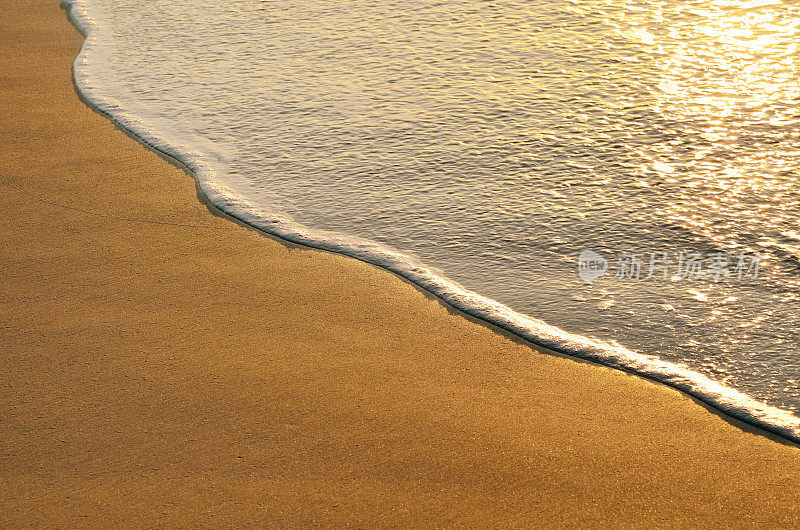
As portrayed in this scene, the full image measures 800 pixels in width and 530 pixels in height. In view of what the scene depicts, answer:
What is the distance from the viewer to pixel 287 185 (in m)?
4.36

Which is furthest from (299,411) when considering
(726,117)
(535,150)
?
(726,117)

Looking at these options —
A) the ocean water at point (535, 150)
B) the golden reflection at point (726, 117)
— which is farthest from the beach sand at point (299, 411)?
the golden reflection at point (726, 117)

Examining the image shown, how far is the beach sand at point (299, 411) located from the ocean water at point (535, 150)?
248mm

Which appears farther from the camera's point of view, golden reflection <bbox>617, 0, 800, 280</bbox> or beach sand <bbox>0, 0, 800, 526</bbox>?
golden reflection <bbox>617, 0, 800, 280</bbox>

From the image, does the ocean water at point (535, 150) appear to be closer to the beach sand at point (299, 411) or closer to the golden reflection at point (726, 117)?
the golden reflection at point (726, 117)

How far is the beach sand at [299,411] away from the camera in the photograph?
2.37 metres

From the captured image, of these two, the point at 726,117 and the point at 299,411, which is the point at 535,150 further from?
the point at 299,411

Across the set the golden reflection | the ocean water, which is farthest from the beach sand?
the golden reflection

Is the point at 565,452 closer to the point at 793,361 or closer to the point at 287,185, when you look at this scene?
the point at 793,361

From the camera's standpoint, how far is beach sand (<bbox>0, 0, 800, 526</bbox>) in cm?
237

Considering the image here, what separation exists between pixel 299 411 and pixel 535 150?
2363 mm

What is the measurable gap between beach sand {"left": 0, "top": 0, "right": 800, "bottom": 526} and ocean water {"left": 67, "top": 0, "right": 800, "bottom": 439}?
0.81ft

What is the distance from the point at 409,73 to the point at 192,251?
8.10 feet

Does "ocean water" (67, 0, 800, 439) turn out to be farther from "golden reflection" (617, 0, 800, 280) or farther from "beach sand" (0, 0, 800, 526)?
"beach sand" (0, 0, 800, 526)
